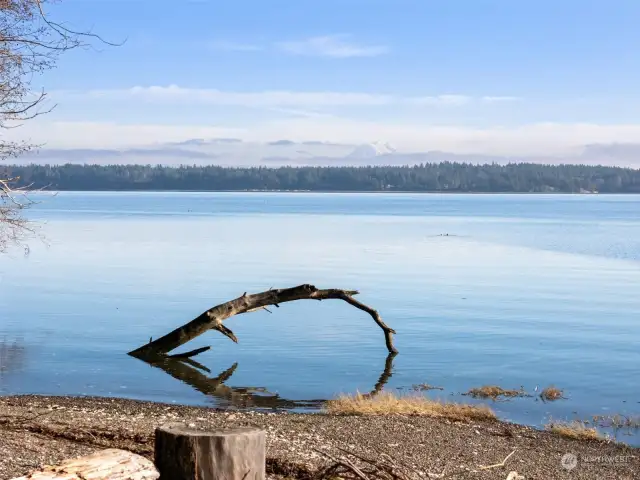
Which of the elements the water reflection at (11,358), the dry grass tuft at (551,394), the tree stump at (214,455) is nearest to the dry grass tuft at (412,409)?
the dry grass tuft at (551,394)

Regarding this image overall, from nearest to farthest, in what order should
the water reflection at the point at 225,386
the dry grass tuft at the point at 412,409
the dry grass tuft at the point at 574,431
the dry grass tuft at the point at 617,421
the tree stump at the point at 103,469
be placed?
the tree stump at the point at 103,469 < the dry grass tuft at the point at 574,431 < the dry grass tuft at the point at 412,409 < the dry grass tuft at the point at 617,421 < the water reflection at the point at 225,386

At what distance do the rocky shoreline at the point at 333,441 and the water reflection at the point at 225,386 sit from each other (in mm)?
2525

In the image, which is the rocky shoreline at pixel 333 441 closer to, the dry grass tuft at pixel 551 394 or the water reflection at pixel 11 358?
the dry grass tuft at pixel 551 394

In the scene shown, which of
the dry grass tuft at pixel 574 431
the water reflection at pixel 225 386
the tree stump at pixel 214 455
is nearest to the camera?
the tree stump at pixel 214 455

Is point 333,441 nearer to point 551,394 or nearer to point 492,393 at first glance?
point 492,393

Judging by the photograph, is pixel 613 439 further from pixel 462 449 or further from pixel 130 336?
pixel 130 336

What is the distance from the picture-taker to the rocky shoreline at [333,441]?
12664 millimetres

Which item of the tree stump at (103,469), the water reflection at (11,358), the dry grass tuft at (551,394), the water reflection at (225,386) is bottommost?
the water reflection at (11,358)

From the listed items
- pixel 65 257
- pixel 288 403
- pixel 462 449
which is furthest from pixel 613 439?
pixel 65 257

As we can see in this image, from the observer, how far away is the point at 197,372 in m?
25.2

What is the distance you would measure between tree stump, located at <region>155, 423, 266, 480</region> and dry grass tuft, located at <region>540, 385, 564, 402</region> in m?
15.0

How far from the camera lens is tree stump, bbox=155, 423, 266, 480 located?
8.06 metres

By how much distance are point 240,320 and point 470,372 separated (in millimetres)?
12461

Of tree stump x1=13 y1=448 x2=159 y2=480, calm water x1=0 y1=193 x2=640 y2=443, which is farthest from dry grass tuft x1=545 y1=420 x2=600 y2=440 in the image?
tree stump x1=13 y1=448 x2=159 y2=480
